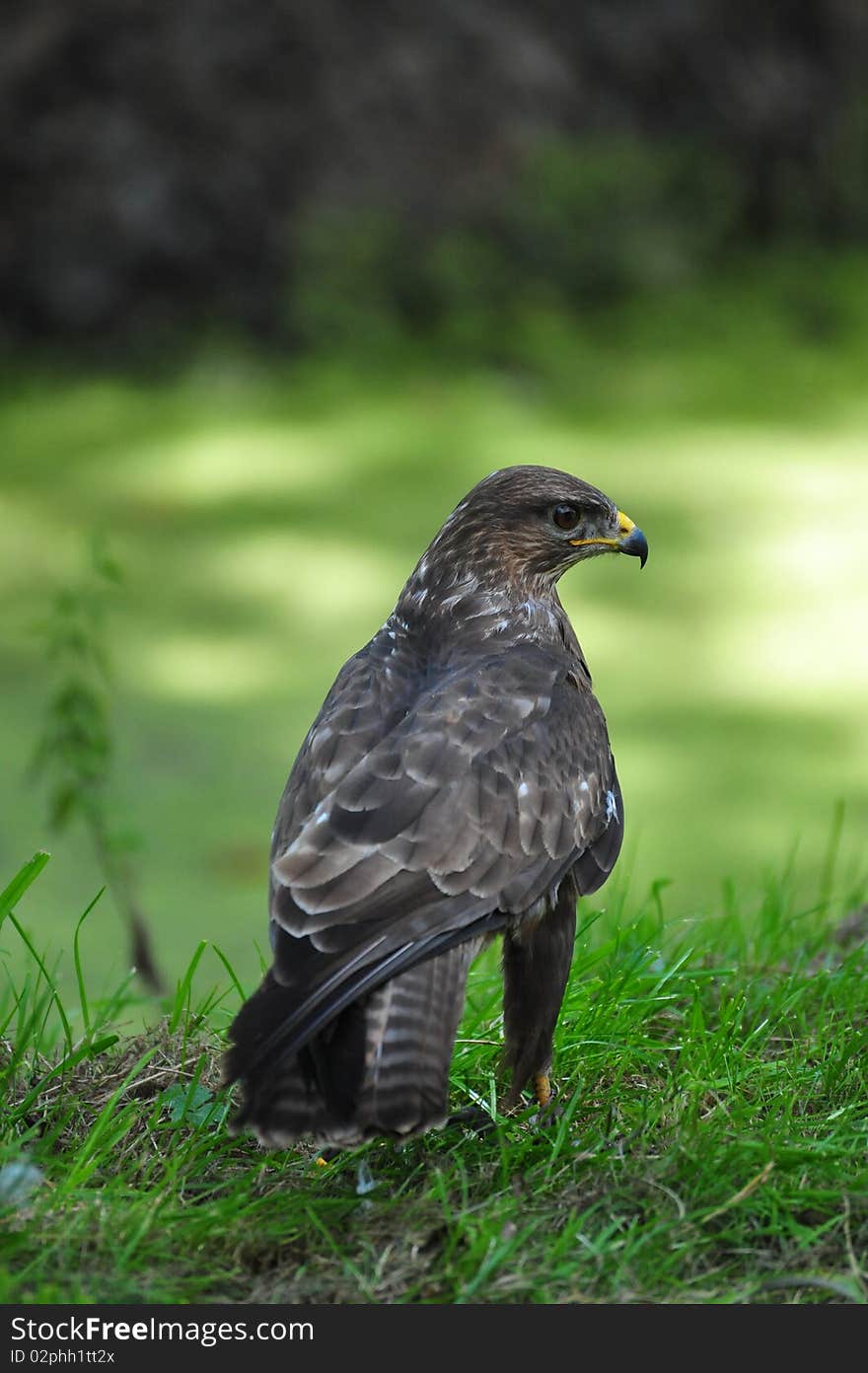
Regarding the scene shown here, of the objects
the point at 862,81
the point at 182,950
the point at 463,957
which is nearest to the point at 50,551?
the point at 182,950

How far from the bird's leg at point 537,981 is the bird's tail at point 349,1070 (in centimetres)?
26

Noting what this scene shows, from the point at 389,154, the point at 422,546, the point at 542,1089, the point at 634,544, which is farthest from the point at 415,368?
the point at 542,1089

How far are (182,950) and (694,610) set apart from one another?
83.6 inches

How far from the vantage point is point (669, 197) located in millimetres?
7488

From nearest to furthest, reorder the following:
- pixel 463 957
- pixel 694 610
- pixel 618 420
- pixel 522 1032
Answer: pixel 463 957 < pixel 522 1032 < pixel 694 610 < pixel 618 420

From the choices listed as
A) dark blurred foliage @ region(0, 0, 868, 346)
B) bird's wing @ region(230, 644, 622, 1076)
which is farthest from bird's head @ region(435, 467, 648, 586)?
dark blurred foliage @ region(0, 0, 868, 346)

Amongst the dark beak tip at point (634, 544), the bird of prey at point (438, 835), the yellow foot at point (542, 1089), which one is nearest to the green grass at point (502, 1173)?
the yellow foot at point (542, 1089)

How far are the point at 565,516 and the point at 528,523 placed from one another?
0.06 m

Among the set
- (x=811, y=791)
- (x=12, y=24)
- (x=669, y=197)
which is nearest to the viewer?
(x=811, y=791)

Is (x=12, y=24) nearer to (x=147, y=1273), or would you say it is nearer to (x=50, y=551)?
(x=50, y=551)

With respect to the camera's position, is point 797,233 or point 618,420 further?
point 797,233

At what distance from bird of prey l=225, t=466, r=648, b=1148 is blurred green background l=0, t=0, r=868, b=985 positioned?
1.83 m

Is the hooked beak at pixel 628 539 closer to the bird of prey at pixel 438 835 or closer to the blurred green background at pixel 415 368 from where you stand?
the bird of prey at pixel 438 835

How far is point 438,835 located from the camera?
6.84 feet
